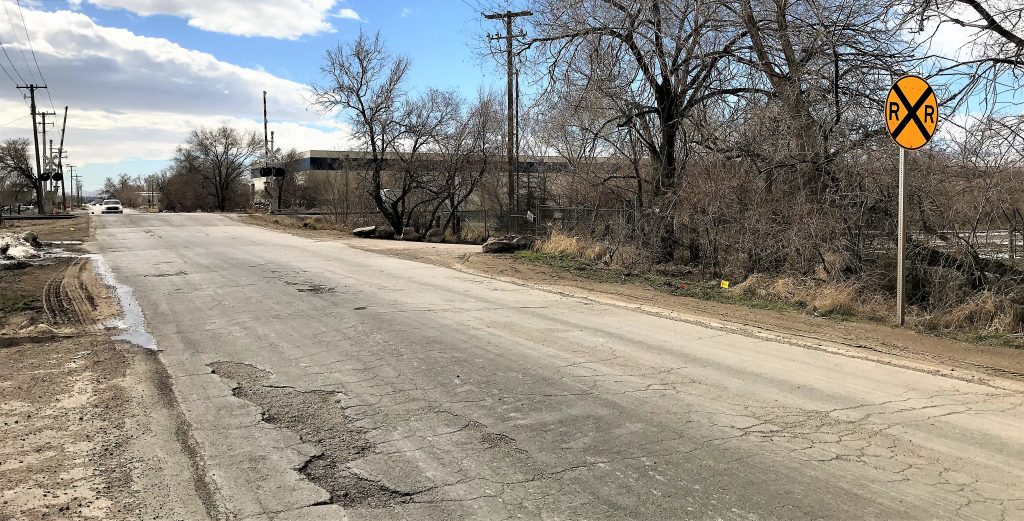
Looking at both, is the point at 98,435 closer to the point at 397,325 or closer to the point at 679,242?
the point at 397,325

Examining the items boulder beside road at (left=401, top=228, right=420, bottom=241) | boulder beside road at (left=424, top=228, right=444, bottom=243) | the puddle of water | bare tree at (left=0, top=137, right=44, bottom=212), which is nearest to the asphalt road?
the puddle of water

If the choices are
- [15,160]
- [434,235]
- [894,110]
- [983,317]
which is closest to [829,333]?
[983,317]

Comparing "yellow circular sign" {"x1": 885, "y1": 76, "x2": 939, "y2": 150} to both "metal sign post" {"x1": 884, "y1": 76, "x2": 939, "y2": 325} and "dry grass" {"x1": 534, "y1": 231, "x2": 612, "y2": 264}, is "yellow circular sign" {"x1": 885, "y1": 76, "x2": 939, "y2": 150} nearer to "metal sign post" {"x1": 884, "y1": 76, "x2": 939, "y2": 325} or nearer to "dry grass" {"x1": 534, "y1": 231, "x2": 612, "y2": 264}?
"metal sign post" {"x1": 884, "y1": 76, "x2": 939, "y2": 325}

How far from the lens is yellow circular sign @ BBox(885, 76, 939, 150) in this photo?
8.60 metres

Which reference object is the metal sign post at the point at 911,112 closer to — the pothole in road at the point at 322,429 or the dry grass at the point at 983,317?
the dry grass at the point at 983,317

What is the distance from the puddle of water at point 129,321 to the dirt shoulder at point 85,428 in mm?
159

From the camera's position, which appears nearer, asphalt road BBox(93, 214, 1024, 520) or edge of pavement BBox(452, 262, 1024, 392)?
asphalt road BBox(93, 214, 1024, 520)

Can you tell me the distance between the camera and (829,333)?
8.70 m

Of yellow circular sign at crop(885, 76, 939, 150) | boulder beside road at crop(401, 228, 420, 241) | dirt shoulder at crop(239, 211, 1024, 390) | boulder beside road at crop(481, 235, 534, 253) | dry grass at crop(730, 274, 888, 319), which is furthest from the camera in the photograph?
boulder beside road at crop(401, 228, 420, 241)

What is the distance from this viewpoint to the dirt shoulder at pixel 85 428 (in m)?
3.71

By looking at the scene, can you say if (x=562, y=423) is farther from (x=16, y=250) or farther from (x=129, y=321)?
(x=16, y=250)

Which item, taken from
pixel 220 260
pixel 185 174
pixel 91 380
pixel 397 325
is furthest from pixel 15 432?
pixel 185 174

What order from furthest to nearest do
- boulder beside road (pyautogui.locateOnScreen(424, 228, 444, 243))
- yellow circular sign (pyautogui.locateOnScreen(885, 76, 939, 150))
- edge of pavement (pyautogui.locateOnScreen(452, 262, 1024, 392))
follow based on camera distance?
boulder beside road (pyautogui.locateOnScreen(424, 228, 444, 243)) < yellow circular sign (pyautogui.locateOnScreen(885, 76, 939, 150)) < edge of pavement (pyautogui.locateOnScreen(452, 262, 1024, 392))

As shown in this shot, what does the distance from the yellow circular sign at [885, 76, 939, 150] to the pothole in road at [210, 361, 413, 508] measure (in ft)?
25.4
